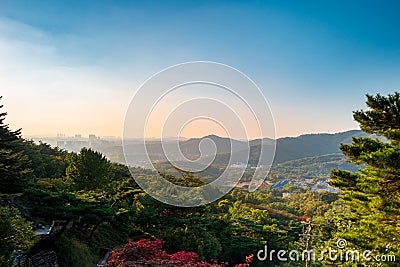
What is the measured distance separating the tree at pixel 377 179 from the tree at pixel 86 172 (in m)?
Result: 7.49

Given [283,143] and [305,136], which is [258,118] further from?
[305,136]

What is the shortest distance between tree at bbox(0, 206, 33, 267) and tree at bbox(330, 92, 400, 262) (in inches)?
178

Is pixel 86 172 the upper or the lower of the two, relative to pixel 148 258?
upper

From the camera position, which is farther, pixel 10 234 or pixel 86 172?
pixel 86 172

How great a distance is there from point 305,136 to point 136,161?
83.7 meters

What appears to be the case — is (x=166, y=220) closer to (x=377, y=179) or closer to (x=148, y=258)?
(x=148, y=258)

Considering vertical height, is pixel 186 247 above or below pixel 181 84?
below

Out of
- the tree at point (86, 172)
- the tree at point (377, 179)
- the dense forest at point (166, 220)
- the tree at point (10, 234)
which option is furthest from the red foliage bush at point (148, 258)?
the tree at point (86, 172)

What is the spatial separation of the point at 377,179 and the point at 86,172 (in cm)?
852

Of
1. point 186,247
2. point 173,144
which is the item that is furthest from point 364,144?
point 186,247

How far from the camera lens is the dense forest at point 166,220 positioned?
382 cm

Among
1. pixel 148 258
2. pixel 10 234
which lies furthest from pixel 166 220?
pixel 10 234

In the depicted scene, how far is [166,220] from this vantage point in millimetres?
7984

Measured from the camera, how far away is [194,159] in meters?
4.71
